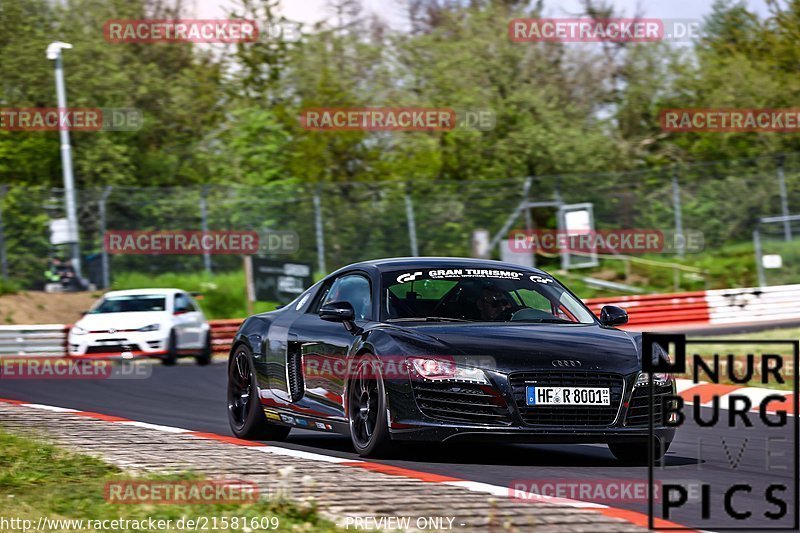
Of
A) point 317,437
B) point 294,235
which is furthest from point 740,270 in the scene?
point 317,437

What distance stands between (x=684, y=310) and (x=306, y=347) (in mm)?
22950

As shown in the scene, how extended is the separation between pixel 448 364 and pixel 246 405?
9.42 ft

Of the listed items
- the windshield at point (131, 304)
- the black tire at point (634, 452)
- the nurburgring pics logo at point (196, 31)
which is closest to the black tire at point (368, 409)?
the black tire at point (634, 452)

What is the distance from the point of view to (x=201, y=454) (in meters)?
8.38

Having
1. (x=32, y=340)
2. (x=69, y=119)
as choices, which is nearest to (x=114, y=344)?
(x=32, y=340)

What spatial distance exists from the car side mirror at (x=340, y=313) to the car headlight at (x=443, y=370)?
918mm

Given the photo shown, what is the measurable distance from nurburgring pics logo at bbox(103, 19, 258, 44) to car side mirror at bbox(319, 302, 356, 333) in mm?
33788

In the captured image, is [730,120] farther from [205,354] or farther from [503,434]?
[503,434]

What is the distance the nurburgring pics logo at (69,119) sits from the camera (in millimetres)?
37406

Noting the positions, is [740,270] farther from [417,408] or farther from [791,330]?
[417,408]

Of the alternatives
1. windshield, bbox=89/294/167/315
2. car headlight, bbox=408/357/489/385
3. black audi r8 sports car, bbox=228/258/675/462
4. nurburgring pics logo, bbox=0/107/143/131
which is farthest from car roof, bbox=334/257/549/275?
nurburgring pics logo, bbox=0/107/143/131

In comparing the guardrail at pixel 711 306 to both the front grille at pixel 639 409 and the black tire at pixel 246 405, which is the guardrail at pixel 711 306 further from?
the front grille at pixel 639 409

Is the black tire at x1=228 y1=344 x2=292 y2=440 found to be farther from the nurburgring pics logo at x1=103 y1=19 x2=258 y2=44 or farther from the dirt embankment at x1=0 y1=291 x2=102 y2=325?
the nurburgring pics logo at x1=103 y1=19 x2=258 y2=44

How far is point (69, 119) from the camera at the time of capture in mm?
37781
